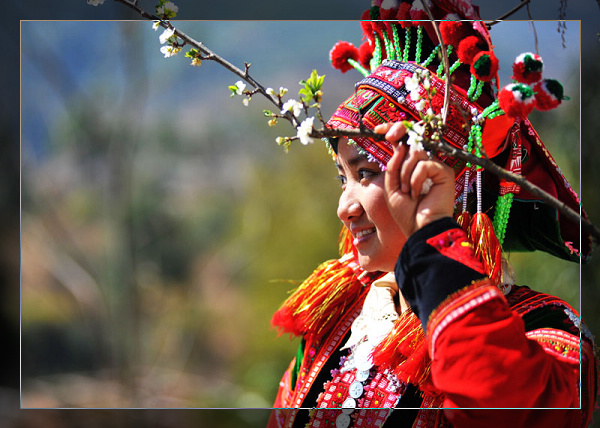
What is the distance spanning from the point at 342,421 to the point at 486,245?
0.50 m

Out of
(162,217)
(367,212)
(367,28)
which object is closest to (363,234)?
(367,212)

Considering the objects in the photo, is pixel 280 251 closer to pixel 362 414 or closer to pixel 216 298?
pixel 216 298

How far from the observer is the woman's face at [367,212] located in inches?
51.1

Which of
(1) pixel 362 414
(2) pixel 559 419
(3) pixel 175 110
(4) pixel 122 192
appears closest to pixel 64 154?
(4) pixel 122 192

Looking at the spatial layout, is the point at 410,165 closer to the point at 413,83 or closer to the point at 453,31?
the point at 413,83

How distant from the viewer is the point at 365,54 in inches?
57.5

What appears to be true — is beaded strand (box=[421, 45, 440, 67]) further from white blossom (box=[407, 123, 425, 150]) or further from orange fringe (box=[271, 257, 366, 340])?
orange fringe (box=[271, 257, 366, 340])

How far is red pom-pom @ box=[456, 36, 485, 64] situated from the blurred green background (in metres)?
0.47

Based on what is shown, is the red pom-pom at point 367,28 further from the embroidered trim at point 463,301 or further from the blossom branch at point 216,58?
the embroidered trim at point 463,301

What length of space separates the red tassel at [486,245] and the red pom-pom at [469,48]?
12.6 inches

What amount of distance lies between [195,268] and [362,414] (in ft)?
2.15

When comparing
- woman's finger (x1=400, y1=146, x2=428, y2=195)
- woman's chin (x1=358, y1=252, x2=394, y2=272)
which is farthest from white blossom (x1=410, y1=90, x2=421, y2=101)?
woman's chin (x1=358, y1=252, x2=394, y2=272)

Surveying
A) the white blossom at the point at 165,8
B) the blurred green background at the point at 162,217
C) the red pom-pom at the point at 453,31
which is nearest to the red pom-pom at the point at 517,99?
the red pom-pom at the point at 453,31

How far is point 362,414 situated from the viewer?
4.43ft
